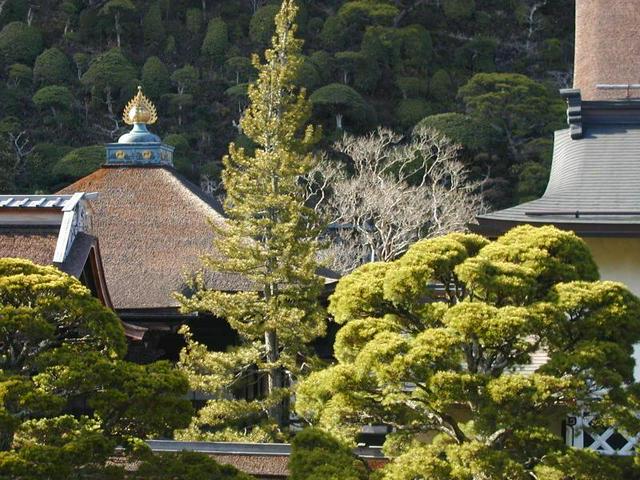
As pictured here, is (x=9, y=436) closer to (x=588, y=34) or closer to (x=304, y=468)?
→ (x=304, y=468)

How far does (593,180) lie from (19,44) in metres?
31.7

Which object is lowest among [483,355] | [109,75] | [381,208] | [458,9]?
[483,355]

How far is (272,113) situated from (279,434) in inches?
161

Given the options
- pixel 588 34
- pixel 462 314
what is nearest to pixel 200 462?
pixel 462 314

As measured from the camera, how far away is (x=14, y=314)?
10.1 m

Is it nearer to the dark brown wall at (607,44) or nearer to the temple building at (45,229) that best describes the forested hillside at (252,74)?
the dark brown wall at (607,44)

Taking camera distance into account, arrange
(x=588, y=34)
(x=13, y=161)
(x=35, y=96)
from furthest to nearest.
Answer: (x=35, y=96), (x=13, y=161), (x=588, y=34)

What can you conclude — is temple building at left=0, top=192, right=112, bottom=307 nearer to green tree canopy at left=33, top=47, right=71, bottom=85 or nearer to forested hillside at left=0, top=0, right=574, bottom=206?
forested hillside at left=0, top=0, right=574, bottom=206

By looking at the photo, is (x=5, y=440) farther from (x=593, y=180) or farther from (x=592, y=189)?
(x=593, y=180)

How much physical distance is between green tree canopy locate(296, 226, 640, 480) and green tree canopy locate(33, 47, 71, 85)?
31.5 metres

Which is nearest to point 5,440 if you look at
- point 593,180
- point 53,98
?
point 593,180

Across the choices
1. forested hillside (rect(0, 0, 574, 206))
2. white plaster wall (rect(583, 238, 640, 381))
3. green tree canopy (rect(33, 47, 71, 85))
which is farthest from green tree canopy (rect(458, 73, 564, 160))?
white plaster wall (rect(583, 238, 640, 381))

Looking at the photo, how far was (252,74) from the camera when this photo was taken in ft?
137

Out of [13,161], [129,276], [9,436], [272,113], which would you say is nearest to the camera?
[9,436]
